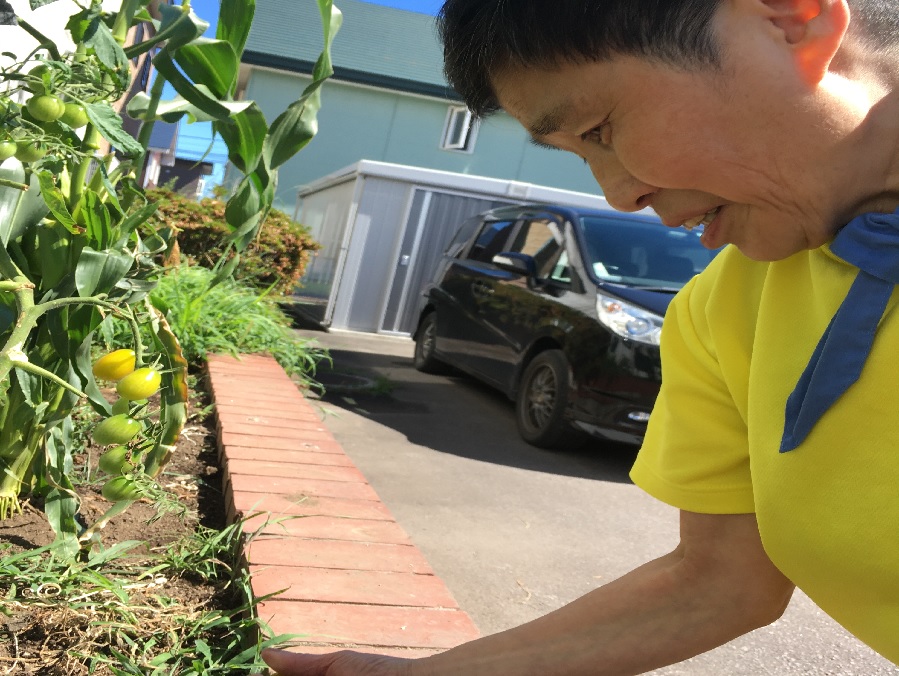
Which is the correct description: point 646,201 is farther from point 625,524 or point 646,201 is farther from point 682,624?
point 625,524

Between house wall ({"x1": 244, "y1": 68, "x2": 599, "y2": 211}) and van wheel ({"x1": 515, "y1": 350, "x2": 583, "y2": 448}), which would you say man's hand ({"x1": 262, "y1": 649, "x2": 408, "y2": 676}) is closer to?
van wheel ({"x1": 515, "y1": 350, "x2": 583, "y2": 448})

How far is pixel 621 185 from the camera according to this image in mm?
1196

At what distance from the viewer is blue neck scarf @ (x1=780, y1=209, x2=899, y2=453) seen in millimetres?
1005

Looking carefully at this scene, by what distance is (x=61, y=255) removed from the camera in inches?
85.1

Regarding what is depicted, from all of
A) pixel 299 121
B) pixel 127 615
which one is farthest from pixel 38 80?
pixel 127 615

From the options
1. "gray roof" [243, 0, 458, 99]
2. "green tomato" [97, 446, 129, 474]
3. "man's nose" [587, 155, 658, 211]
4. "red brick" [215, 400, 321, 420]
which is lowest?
"red brick" [215, 400, 321, 420]

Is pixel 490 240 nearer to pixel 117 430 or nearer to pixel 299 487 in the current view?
pixel 299 487

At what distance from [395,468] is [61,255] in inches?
117

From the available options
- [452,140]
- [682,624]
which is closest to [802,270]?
[682,624]

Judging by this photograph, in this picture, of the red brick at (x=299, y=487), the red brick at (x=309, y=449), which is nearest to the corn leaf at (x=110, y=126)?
the red brick at (x=299, y=487)

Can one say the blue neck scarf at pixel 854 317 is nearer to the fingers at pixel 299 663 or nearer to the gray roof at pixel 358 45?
the fingers at pixel 299 663

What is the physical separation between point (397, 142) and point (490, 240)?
14.9 m

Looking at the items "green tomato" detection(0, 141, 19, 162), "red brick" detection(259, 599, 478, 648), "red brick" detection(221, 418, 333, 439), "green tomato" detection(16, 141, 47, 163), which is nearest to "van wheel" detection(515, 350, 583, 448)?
"red brick" detection(221, 418, 333, 439)

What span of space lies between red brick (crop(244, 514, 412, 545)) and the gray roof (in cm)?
1946
